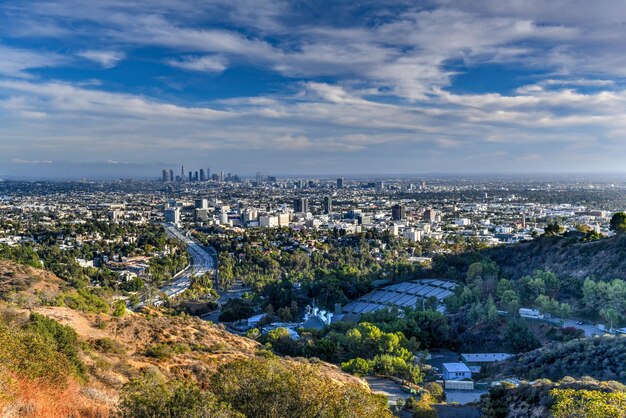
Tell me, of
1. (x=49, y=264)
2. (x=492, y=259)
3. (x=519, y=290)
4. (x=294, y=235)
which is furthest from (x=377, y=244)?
(x=49, y=264)

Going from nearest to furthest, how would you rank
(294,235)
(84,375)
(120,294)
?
(84,375), (120,294), (294,235)

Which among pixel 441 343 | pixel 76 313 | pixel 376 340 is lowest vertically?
pixel 441 343

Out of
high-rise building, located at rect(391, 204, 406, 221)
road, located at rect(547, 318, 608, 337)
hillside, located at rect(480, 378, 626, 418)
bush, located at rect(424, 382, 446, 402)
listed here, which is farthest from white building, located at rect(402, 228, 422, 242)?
hillside, located at rect(480, 378, 626, 418)

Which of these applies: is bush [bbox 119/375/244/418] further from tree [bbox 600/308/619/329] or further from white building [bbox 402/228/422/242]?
white building [bbox 402/228/422/242]

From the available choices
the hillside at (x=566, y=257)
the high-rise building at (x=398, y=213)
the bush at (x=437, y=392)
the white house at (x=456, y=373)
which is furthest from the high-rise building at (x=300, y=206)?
the bush at (x=437, y=392)

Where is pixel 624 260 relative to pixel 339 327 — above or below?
above

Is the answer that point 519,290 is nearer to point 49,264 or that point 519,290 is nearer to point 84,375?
point 84,375

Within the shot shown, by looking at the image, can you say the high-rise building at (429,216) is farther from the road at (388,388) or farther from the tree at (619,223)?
the road at (388,388)

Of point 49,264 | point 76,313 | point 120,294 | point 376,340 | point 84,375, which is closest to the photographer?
point 84,375

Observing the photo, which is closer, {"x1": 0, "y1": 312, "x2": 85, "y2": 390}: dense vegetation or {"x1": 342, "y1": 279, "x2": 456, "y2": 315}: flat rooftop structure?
{"x1": 0, "y1": 312, "x2": 85, "y2": 390}: dense vegetation
